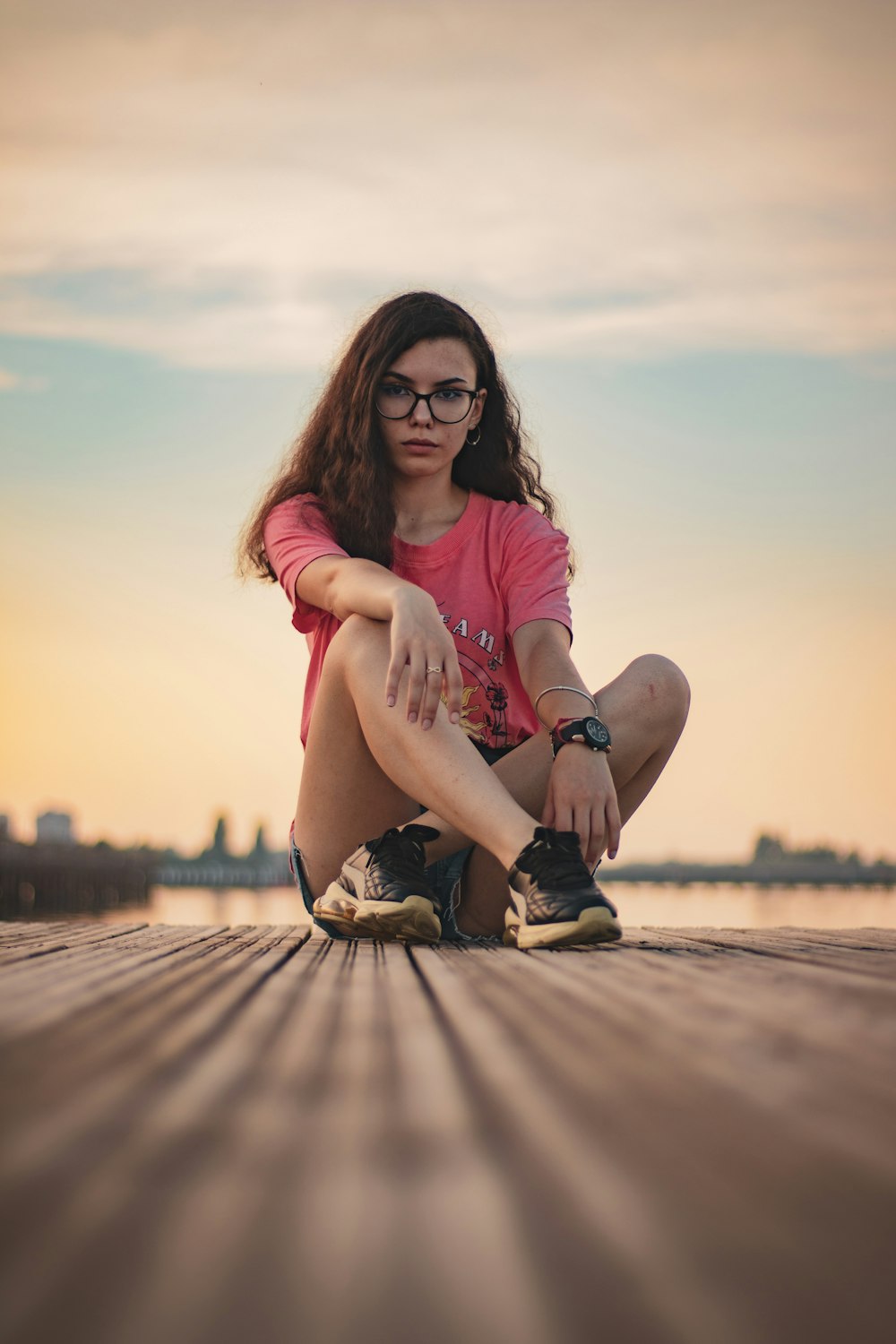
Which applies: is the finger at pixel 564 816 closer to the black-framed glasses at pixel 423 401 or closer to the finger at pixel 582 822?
the finger at pixel 582 822

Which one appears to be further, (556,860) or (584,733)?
(584,733)

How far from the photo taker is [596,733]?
1624 millimetres

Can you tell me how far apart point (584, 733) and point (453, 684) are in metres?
0.22

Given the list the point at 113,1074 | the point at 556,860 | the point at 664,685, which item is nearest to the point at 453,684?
the point at 556,860

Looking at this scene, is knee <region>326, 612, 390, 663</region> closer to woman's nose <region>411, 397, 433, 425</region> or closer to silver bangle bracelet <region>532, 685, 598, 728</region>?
silver bangle bracelet <region>532, 685, 598, 728</region>

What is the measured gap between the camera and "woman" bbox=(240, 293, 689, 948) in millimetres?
1495

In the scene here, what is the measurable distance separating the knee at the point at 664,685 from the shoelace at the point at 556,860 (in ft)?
1.37

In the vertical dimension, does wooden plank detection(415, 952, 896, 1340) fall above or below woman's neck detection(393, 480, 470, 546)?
below

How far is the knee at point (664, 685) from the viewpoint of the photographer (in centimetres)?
177

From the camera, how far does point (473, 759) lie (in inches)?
60.1

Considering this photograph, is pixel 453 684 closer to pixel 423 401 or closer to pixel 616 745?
pixel 616 745

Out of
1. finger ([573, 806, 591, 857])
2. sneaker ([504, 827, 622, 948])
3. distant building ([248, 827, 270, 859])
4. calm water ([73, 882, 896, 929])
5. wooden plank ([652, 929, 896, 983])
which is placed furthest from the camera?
distant building ([248, 827, 270, 859])

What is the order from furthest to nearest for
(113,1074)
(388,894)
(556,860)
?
(388,894) → (556,860) → (113,1074)

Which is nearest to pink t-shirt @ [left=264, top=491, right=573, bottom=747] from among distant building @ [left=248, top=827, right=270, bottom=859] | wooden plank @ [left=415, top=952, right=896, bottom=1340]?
wooden plank @ [left=415, top=952, right=896, bottom=1340]
